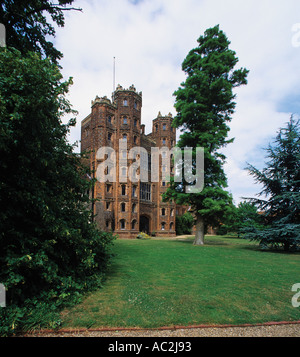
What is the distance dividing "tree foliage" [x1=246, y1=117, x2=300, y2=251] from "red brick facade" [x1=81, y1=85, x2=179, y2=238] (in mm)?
17230

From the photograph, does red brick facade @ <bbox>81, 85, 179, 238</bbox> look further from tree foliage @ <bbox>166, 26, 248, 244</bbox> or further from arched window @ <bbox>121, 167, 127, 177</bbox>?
tree foliage @ <bbox>166, 26, 248, 244</bbox>

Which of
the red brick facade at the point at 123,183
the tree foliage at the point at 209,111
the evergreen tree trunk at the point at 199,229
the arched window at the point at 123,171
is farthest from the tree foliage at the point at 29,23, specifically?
the arched window at the point at 123,171

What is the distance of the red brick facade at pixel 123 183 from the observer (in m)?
32.3

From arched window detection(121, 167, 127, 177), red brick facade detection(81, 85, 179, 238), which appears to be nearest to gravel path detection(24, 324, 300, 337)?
red brick facade detection(81, 85, 179, 238)

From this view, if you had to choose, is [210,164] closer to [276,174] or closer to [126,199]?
[276,174]

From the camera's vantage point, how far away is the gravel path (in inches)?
144

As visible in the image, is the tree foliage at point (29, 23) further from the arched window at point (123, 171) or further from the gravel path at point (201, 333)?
the arched window at point (123, 171)

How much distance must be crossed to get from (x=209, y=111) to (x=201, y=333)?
1834 centimetres

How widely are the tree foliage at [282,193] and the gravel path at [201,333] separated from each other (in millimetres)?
12702

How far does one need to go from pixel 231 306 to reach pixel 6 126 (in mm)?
5790

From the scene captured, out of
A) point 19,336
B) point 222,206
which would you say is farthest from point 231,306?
point 222,206

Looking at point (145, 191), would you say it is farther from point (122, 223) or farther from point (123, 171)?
point (122, 223)

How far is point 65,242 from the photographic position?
5.38 metres

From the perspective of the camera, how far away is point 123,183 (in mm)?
33531
